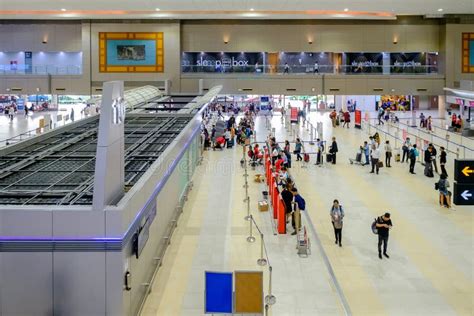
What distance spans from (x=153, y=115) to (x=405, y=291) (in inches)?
525

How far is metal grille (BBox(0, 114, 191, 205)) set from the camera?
7996mm

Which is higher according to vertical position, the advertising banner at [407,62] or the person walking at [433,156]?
the advertising banner at [407,62]

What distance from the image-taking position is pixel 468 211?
1473 centimetres

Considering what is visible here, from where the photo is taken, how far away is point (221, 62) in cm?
4066

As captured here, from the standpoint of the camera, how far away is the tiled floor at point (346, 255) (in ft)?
28.9

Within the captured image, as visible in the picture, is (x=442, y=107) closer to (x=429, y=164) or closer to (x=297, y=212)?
(x=429, y=164)

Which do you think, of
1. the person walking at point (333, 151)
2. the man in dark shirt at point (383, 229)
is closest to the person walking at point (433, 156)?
the person walking at point (333, 151)

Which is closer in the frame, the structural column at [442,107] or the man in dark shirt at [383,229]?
the man in dark shirt at [383,229]

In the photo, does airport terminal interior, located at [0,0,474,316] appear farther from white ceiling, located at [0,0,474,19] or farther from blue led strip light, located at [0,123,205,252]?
white ceiling, located at [0,0,474,19]

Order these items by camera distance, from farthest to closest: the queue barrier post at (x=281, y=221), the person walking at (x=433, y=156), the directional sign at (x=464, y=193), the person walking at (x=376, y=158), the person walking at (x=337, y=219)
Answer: the person walking at (x=376, y=158), the person walking at (x=433, y=156), the queue barrier post at (x=281, y=221), the person walking at (x=337, y=219), the directional sign at (x=464, y=193)

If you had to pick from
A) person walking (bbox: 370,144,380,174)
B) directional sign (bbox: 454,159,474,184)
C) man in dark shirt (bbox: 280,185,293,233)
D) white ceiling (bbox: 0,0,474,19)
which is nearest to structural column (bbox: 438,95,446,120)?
white ceiling (bbox: 0,0,474,19)

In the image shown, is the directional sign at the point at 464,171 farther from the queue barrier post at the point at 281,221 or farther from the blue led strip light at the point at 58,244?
the blue led strip light at the point at 58,244

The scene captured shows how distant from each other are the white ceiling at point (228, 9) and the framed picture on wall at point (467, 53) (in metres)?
2.15

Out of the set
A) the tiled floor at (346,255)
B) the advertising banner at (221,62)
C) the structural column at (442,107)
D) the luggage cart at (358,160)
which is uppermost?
the advertising banner at (221,62)
